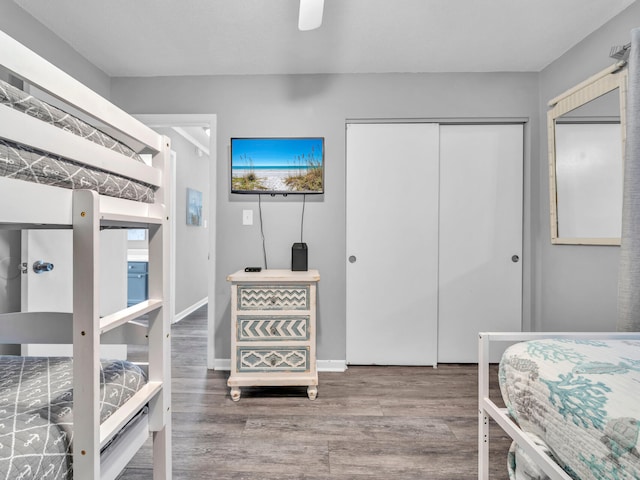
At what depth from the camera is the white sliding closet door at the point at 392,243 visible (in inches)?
106

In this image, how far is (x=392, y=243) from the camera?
2713 mm

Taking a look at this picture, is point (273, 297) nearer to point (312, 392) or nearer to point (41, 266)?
point (312, 392)

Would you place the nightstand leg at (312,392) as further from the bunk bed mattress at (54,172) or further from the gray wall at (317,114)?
the bunk bed mattress at (54,172)

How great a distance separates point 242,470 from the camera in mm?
1496

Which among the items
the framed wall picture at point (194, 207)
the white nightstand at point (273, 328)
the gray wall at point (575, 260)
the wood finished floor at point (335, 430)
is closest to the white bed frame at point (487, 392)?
the wood finished floor at point (335, 430)

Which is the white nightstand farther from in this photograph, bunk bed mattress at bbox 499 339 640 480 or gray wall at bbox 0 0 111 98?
gray wall at bbox 0 0 111 98

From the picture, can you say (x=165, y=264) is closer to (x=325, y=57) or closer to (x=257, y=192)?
(x=257, y=192)

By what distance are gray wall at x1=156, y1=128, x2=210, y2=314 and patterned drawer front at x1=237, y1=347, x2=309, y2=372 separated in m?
2.24

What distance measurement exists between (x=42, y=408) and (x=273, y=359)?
148 cm

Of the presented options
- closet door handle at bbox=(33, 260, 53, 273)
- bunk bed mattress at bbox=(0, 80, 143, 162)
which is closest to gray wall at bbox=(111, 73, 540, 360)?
closet door handle at bbox=(33, 260, 53, 273)

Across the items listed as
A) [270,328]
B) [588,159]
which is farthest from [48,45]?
[588,159]

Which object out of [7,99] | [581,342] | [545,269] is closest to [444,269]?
[545,269]

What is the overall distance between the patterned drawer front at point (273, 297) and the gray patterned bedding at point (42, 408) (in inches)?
41.2

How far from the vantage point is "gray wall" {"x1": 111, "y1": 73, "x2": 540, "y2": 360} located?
105 inches
